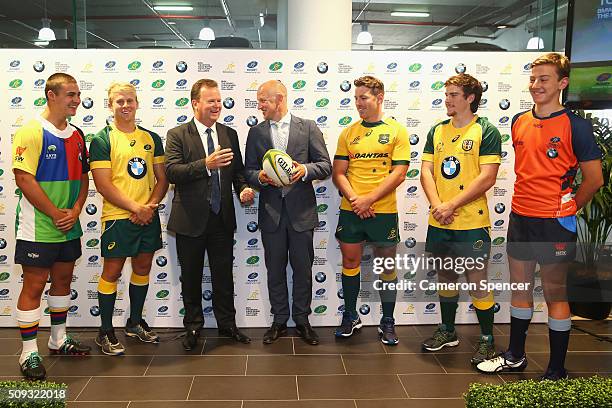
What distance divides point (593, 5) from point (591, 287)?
2.25 meters

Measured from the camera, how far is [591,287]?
15.0 ft

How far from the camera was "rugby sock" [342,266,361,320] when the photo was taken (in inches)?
159

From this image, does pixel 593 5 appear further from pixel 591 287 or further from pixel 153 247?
pixel 153 247

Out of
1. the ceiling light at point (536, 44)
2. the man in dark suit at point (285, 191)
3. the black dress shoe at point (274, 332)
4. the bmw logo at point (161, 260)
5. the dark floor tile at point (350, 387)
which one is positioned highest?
the ceiling light at point (536, 44)

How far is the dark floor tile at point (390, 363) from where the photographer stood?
3451 millimetres

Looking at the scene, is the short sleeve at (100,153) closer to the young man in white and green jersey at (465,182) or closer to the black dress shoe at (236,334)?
the black dress shoe at (236,334)

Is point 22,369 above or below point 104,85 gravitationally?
below

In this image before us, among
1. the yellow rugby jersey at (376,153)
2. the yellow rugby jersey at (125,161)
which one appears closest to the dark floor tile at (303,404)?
the yellow rugby jersey at (376,153)

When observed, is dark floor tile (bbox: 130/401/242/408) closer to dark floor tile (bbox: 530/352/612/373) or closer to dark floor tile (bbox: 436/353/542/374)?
dark floor tile (bbox: 436/353/542/374)

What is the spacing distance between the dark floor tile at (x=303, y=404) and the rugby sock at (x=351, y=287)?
44.9 inches

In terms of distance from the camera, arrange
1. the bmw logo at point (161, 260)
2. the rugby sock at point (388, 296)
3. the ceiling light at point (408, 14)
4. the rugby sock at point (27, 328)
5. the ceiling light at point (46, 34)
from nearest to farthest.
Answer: the rugby sock at point (27, 328) → the rugby sock at point (388, 296) → the bmw logo at point (161, 260) → the ceiling light at point (46, 34) → the ceiling light at point (408, 14)

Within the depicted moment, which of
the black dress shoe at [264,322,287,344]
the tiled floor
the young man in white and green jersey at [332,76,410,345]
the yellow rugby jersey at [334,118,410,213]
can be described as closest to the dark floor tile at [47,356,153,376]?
the tiled floor

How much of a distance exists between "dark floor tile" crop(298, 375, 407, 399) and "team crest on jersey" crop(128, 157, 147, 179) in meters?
1.68

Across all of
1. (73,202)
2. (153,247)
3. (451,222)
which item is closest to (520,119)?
(451,222)
